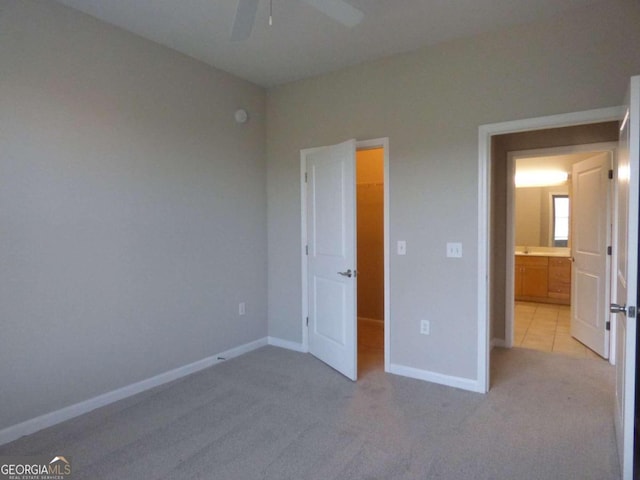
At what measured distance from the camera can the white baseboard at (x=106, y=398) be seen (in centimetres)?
231

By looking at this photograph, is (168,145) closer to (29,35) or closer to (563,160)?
(29,35)

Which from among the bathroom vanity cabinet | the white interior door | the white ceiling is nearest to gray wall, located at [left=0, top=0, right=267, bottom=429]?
the white ceiling

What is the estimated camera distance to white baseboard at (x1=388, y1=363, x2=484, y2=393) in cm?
297

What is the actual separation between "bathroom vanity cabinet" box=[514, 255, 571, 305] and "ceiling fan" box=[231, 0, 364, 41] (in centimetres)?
528

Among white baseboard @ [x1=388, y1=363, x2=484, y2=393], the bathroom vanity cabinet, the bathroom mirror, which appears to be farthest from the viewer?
the bathroom mirror

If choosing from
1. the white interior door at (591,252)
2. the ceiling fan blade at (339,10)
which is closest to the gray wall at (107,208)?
the ceiling fan blade at (339,10)

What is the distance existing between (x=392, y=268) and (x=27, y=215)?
257cm

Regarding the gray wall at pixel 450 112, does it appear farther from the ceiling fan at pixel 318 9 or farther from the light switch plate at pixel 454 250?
the ceiling fan at pixel 318 9

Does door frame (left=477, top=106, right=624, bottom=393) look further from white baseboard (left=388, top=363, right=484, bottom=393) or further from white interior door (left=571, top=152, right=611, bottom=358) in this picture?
white interior door (left=571, top=152, right=611, bottom=358)

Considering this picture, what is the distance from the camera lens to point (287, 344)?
3.99 meters

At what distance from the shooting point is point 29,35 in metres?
2.31

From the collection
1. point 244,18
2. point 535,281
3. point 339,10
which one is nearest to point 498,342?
point 535,281

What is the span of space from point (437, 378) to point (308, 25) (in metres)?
2.82

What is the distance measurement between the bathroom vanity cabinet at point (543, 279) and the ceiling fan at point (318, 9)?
17.3 feet
